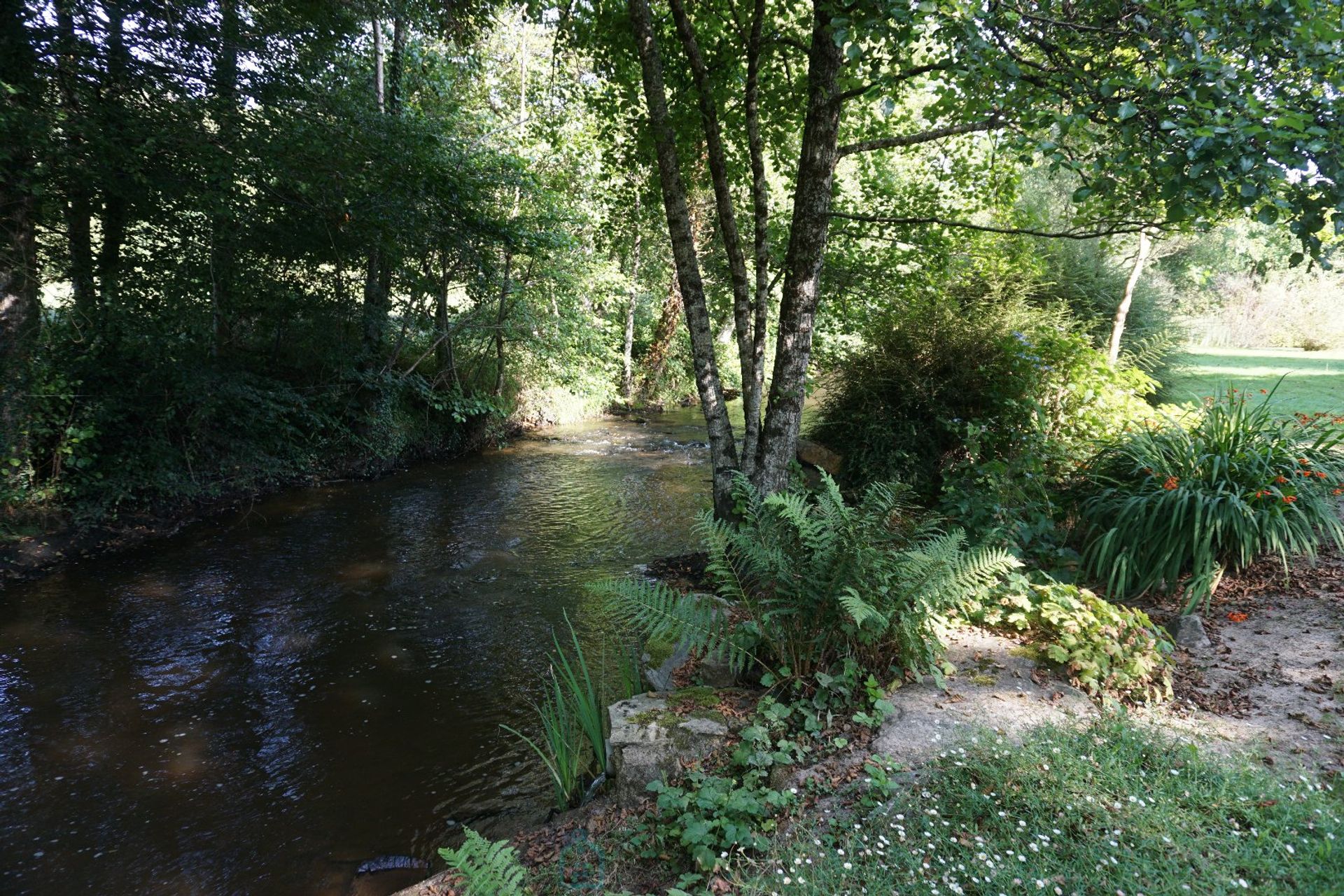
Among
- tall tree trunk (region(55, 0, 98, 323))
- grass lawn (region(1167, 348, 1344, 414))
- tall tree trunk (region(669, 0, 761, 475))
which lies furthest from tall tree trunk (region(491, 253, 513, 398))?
grass lawn (region(1167, 348, 1344, 414))

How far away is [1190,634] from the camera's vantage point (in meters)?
4.15

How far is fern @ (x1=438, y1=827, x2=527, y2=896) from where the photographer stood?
7.26 feet

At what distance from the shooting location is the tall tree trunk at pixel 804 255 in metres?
4.99

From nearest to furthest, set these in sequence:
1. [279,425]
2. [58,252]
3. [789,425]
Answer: [789,425] < [58,252] < [279,425]

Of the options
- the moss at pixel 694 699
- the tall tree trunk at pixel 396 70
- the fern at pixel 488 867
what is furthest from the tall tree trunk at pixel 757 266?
the tall tree trunk at pixel 396 70

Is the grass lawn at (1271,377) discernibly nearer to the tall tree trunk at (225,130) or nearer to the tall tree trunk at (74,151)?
the tall tree trunk at (225,130)

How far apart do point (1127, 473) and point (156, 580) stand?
9086mm

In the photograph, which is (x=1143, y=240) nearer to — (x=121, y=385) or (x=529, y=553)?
(x=529, y=553)

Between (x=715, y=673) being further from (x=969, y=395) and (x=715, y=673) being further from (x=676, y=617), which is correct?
(x=969, y=395)

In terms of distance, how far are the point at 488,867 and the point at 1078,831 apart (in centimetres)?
208

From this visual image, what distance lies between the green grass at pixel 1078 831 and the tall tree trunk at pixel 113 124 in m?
8.06

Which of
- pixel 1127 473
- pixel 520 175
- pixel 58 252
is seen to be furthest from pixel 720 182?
pixel 58 252

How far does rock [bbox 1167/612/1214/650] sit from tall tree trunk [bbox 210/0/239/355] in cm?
914

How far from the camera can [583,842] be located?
2.89 metres
